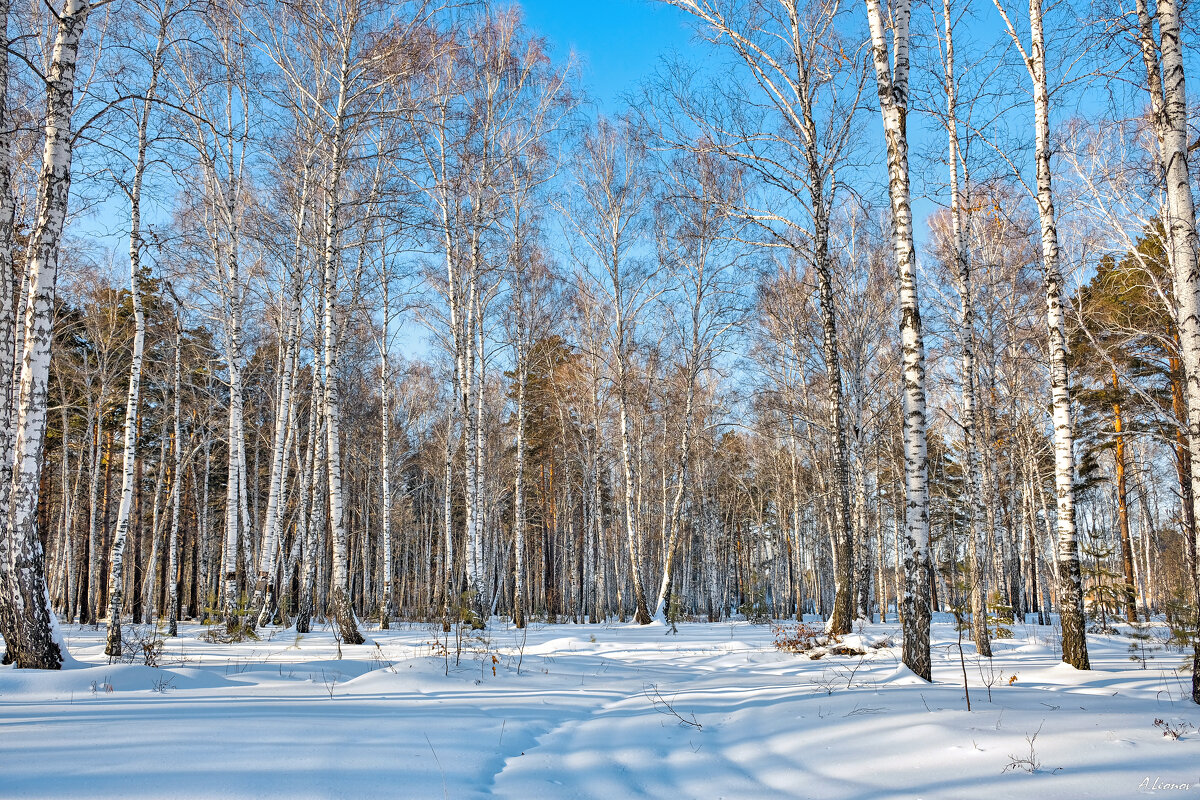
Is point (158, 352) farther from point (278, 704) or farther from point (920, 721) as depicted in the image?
point (920, 721)

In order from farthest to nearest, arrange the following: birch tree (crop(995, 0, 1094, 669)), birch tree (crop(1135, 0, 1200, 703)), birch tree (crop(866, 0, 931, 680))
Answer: birch tree (crop(995, 0, 1094, 669)) → birch tree (crop(866, 0, 931, 680)) → birch tree (crop(1135, 0, 1200, 703))

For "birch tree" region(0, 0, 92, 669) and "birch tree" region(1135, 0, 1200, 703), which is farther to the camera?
"birch tree" region(0, 0, 92, 669)

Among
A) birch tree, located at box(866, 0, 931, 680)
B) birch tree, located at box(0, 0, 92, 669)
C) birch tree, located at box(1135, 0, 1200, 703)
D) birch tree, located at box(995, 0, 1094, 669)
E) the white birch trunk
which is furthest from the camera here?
the white birch trunk

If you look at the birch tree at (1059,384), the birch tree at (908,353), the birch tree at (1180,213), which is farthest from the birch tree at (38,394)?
the birch tree at (1059,384)

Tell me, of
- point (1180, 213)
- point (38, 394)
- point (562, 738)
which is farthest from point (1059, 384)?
point (38, 394)

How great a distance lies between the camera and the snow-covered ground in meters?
A: 2.99

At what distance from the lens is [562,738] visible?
4.20 m

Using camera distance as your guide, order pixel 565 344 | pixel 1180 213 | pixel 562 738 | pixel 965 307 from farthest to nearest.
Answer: pixel 565 344 → pixel 965 307 → pixel 1180 213 → pixel 562 738

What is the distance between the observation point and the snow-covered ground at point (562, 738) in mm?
2988

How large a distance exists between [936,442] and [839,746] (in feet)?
66.3

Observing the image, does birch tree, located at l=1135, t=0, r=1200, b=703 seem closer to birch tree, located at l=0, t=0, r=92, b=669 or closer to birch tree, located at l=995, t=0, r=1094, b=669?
birch tree, located at l=995, t=0, r=1094, b=669

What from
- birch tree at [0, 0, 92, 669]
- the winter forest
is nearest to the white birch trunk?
the winter forest

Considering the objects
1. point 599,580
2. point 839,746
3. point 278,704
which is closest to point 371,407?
point 599,580

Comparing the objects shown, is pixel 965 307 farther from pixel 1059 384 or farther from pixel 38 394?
pixel 38 394
